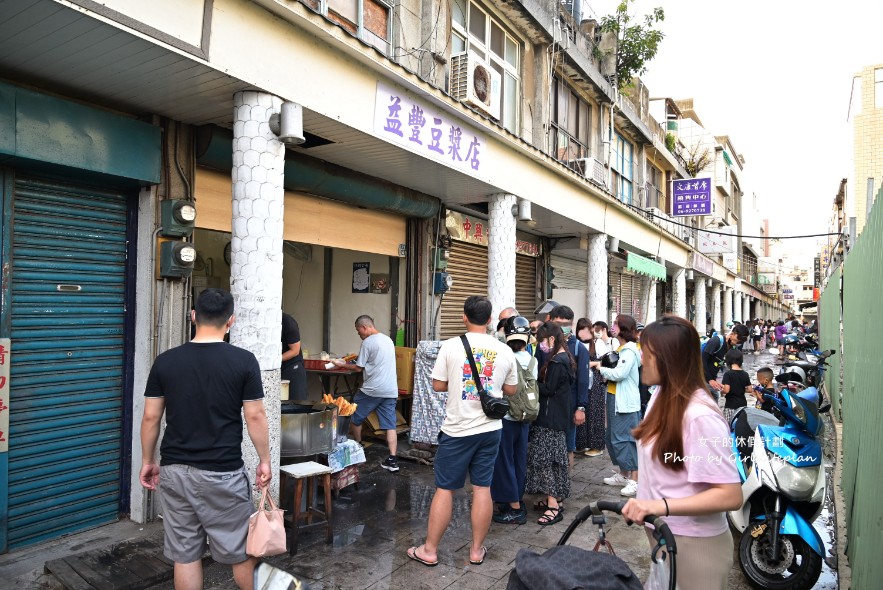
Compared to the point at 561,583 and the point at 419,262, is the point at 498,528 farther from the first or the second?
the point at 419,262

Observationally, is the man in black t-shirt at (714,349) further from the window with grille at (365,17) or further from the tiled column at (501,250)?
the window with grille at (365,17)

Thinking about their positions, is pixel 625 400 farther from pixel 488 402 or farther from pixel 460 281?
pixel 460 281

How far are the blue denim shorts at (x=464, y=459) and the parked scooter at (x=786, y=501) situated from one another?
1.92 meters

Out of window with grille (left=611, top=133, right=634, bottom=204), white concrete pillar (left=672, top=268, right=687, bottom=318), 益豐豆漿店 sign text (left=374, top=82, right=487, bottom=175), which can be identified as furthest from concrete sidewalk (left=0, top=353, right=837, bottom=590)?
white concrete pillar (left=672, top=268, right=687, bottom=318)

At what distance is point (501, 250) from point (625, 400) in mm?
3591

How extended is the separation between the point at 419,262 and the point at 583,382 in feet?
13.6

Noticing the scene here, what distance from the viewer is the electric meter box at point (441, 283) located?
31.9ft

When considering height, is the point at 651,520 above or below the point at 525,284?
below

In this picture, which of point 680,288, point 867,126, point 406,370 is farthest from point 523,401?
point 680,288

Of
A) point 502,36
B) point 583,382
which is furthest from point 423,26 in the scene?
point 583,382

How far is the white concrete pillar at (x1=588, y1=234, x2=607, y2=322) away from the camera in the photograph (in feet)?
42.1

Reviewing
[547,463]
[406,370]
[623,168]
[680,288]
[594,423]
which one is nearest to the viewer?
[547,463]

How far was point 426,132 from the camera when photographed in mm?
6887

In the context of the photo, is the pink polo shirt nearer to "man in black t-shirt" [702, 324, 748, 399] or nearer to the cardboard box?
"man in black t-shirt" [702, 324, 748, 399]
